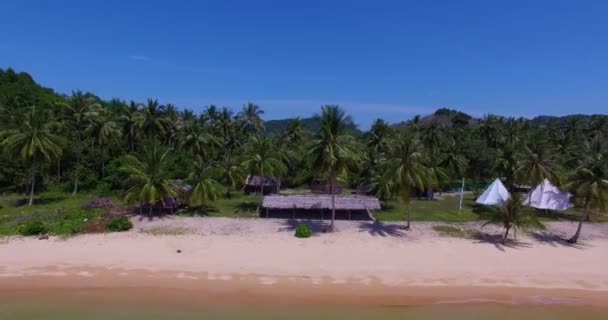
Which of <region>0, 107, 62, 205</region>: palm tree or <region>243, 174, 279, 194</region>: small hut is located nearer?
<region>0, 107, 62, 205</region>: palm tree

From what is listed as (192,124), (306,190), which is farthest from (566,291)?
(192,124)

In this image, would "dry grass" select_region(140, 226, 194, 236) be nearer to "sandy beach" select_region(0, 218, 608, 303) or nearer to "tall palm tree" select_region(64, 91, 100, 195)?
"sandy beach" select_region(0, 218, 608, 303)

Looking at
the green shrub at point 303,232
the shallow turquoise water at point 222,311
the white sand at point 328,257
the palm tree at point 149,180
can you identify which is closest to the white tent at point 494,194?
the white sand at point 328,257

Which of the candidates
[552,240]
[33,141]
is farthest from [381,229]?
[33,141]

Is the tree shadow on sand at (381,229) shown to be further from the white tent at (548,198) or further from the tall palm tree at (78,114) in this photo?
the tall palm tree at (78,114)

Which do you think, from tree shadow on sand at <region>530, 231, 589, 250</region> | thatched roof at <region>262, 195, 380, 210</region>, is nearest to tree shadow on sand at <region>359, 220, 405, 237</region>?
thatched roof at <region>262, 195, 380, 210</region>

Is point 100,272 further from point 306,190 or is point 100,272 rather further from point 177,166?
point 306,190

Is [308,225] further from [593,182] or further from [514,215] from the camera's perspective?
[593,182]
